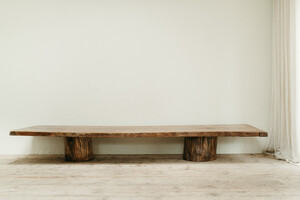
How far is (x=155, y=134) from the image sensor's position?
2.42m

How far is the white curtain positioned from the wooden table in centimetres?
48

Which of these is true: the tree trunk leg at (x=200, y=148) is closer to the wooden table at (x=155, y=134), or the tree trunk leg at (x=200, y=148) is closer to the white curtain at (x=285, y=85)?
the wooden table at (x=155, y=134)

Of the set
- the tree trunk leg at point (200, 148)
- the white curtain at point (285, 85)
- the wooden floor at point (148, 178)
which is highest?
the white curtain at point (285, 85)

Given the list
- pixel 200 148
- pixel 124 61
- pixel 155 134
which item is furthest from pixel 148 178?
pixel 124 61

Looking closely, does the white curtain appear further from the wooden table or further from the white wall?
the wooden table

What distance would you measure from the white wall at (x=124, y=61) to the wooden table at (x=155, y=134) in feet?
1.23

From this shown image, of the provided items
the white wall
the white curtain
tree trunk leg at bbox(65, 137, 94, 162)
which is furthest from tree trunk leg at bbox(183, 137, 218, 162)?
tree trunk leg at bbox(65, 137, 94, 162)

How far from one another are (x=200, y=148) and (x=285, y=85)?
1323 millimetres

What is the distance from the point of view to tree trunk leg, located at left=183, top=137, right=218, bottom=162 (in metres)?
2.61

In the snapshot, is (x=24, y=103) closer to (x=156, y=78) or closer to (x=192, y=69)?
(x=156, y=78)

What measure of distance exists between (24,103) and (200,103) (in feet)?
7.99

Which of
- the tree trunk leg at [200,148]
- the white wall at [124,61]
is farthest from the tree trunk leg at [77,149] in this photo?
the tree trunk leg at [200,148]

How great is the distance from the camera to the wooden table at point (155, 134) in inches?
95.3

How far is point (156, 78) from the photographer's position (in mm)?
3014
